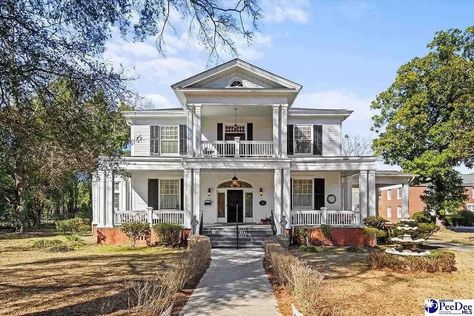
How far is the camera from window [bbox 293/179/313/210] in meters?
23.9

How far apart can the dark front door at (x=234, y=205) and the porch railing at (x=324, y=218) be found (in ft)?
11.4

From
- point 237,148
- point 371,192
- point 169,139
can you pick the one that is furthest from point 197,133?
point 371,192

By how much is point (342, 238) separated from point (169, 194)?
966 cm

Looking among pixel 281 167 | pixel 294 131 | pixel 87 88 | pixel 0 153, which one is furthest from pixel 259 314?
pixel 294 131

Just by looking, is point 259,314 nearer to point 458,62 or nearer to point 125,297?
point 125,297

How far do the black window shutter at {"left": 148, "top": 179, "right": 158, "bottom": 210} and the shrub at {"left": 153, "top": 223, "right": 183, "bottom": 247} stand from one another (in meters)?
3.86

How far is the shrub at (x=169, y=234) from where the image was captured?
Answer: 19.7 meters

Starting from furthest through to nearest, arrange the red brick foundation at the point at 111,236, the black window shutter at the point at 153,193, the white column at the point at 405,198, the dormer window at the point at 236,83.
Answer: the white column at the point at 405,198 → the black window shutter at the point at 153,193 → the dormer window at the point at 236,83 → the red brick foundation at the point at 111,236

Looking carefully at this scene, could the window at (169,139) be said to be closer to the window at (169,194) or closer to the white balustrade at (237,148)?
the window at (169,194)

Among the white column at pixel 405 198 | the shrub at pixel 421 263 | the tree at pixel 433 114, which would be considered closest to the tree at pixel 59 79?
the shrub at pixel 421 263

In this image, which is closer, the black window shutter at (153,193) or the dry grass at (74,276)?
the dry grass at (74,276)

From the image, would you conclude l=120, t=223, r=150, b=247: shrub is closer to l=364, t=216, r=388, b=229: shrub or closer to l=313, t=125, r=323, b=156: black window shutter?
l=313, t=125, r=323, b=156: black window shutter

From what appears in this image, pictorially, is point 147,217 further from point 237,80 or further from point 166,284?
point 166,284

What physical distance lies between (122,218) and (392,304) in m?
15.2
